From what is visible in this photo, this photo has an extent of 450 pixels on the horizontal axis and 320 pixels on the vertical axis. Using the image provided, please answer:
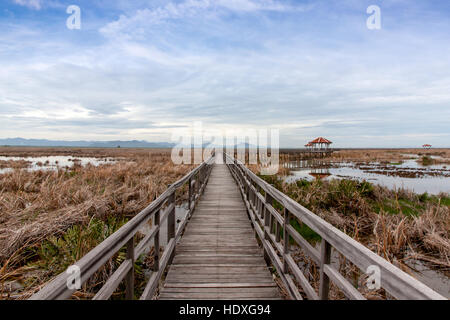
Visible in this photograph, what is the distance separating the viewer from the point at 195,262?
13.0ft

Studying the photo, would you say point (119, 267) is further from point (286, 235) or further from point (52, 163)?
point (52, 163)

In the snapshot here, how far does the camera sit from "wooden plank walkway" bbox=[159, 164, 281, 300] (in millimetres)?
3137

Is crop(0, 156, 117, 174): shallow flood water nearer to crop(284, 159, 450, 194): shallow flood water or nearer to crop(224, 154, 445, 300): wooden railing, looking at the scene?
crop(224, 154, 445, 300): wooden railing

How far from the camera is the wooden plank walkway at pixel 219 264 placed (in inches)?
123

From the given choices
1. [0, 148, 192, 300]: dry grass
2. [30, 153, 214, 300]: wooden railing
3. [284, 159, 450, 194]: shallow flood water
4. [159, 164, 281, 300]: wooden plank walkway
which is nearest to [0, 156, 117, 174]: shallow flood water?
[0, 148, 192, 300]: dry grass

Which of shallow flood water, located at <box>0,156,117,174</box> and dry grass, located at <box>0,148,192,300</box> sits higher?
shallow flood water, located at <box>0,156,117,174</box>

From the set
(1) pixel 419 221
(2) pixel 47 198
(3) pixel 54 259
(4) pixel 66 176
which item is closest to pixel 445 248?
(1) pixel 419 221

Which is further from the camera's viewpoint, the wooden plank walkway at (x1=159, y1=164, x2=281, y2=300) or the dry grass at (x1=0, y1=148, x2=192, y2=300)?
the dry grass at (x1=0, y1=148, x2=192, y2=300)

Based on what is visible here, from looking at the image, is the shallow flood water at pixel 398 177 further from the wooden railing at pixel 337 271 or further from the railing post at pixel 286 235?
the wooden railing at pixel 337 271

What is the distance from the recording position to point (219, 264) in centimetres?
389

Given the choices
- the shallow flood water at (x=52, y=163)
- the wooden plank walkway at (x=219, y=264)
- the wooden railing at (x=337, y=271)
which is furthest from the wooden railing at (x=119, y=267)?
the shallow flood water at (x=52, y=163)

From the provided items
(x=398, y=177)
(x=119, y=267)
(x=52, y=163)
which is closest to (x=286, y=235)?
(x=119, y=267)

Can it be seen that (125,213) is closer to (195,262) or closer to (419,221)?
(195,262)

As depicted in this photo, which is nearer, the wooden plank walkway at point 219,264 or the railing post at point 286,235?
the railing post at point 286,235
